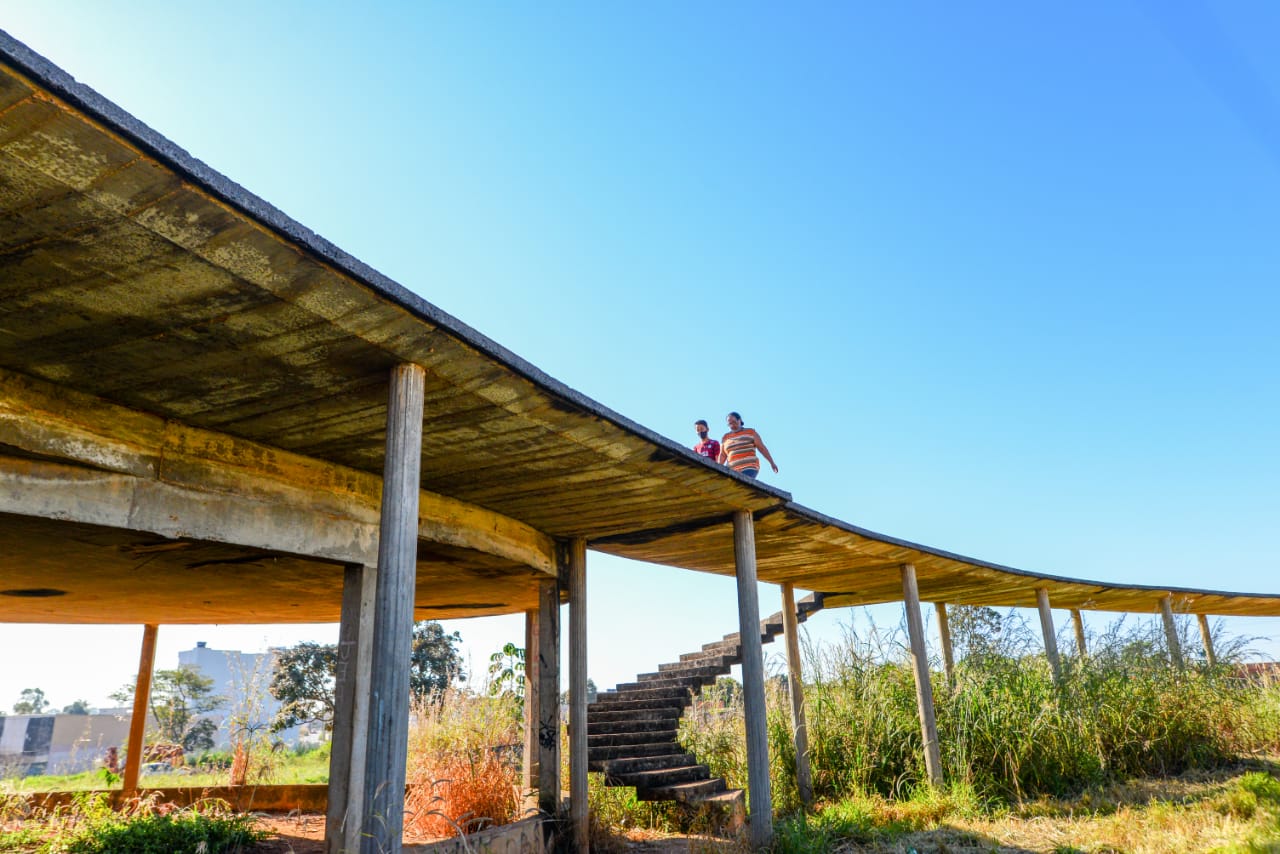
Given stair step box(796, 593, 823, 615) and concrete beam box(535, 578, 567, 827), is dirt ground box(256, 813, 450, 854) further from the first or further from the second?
stair step box(796, 593, 823, 615)

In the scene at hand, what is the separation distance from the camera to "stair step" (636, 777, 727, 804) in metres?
8.39

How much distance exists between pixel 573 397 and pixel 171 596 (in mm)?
6720

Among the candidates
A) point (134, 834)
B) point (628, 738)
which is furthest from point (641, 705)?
point (134, 834)

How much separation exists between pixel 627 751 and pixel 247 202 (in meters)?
7.96

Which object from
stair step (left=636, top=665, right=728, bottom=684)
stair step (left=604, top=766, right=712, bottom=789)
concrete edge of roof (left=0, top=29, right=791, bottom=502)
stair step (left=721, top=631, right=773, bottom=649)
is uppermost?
concrete edge of roof (left=0, top=29, right=791, bottom=502)

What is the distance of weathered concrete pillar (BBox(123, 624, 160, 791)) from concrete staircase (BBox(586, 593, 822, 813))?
623 cm

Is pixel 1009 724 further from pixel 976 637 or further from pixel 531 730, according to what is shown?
pixel 531 730

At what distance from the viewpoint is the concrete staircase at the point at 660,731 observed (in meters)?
8.60

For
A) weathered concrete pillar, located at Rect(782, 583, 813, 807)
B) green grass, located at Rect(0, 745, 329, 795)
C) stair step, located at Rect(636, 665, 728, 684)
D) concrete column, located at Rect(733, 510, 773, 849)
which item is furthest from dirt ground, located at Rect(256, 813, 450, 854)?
weathered concrete pillar, located at Rect(782, 583, 813, 807)

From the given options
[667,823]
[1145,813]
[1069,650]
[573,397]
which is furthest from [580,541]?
[1069,650]

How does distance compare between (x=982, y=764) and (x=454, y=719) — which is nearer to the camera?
(x=454, y=719)

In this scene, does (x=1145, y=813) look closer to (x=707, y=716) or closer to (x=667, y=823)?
(x=667, y=823)

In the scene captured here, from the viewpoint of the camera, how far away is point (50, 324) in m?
3.86

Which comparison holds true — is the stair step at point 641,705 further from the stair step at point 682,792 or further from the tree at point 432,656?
the tree at point 432,656
